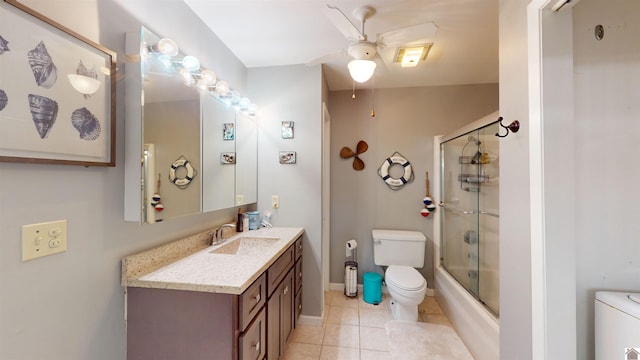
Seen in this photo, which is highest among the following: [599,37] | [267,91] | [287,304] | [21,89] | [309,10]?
[309,10]

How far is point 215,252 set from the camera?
168 centimetres

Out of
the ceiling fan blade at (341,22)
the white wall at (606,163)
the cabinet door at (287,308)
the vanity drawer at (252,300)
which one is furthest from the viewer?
the cabinet door at (287,308)

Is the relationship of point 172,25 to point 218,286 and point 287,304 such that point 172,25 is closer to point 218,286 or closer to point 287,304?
point 218,286

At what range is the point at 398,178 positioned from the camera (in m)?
2.90

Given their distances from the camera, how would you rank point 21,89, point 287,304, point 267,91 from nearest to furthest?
point 21,89 → point 287,304 → point 267,91

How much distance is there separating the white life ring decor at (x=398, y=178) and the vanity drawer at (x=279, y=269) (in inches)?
58.1

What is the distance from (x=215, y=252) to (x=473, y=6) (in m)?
2.35

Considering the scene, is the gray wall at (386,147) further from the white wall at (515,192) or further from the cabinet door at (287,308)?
the white wall at (515,192)

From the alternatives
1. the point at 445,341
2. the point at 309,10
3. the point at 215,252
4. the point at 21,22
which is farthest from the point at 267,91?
the point at 445,341

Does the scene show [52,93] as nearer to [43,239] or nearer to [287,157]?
[43,239]

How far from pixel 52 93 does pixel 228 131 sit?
1146 millimetres

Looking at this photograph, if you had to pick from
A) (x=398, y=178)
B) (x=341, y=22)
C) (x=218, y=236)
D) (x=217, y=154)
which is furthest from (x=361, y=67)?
(x=398, y=178)

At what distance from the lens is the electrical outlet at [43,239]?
0.82 meters

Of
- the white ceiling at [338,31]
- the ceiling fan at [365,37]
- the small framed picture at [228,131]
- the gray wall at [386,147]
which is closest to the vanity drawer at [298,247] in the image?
the gray wall at [386,147]
